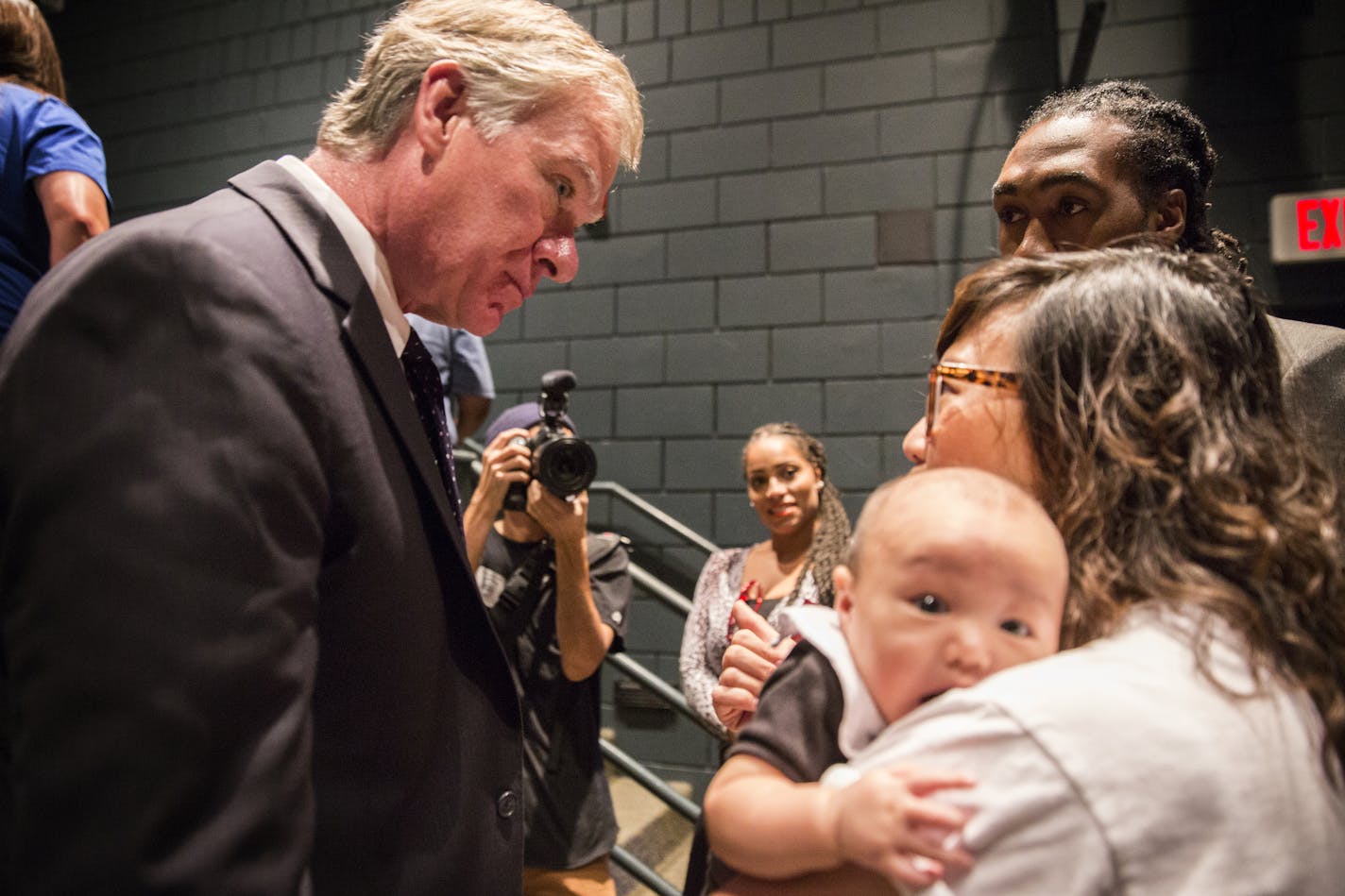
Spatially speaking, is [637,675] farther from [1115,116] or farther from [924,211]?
[924,211]

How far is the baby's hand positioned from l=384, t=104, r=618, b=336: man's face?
0.78 metres

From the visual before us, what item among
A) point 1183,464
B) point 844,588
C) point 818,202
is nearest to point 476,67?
point 844,588

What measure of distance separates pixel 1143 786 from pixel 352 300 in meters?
0.81

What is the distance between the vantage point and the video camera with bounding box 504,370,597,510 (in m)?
2.17

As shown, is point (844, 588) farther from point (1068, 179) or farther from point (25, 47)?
point (25, 47)

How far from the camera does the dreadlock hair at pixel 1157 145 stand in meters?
1.53

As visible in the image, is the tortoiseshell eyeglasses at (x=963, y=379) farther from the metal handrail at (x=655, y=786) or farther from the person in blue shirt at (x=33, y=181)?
the metal handrail at (x=655, y=786)

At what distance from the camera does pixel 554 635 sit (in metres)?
2.30

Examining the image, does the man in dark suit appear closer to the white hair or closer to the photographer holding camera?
the white hair

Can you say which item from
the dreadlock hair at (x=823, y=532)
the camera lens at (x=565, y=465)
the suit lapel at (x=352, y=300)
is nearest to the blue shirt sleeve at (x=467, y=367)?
the dreadlock hair at (x=823, y=532)

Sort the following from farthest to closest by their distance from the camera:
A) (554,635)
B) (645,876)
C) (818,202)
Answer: (818,202) < (645,876) < (554,635)

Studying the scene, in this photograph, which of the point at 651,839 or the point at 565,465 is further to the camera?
the point at 651,839

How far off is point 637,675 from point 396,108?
2.00 metres

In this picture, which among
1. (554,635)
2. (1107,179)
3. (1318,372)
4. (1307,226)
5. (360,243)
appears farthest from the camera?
(1307,226)
